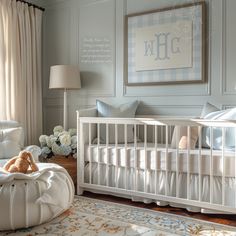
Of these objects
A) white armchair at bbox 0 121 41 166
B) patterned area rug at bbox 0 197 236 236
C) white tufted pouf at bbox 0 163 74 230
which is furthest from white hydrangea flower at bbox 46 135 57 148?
white tufted pouf at bbox 0 163 74 230

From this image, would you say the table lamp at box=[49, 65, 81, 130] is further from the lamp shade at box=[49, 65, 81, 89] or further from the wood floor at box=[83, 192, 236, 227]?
the wood floor at box=[83, 192, 236, 227]

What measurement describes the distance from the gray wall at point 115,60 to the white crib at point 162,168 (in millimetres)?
519

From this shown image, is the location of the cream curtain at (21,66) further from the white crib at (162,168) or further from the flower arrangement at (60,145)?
the white crib at (162,168)

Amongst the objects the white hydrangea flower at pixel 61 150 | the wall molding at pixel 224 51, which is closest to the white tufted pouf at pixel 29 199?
the white hydrangea flower at pixel 61 150

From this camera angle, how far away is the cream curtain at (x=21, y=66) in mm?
3537

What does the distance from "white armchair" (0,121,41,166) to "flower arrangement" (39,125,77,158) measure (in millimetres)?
312

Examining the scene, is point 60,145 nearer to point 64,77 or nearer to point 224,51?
point 64,77

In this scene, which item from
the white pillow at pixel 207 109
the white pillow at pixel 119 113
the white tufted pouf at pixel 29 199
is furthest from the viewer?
the white pillow at pixel 119 113

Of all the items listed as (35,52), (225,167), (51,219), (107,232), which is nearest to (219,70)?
(225,167)

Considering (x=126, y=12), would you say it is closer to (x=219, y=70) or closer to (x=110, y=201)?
(x=219, y=70)

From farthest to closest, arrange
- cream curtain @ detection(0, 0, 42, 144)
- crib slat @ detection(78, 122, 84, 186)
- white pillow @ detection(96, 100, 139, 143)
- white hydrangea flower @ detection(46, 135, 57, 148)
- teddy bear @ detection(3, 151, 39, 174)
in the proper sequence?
cream curtain @ detection(0, 0, 42, 144) < white hydrangea flower @ detection(46, 135, 57, 148) < white pillow @ detection(96, 100, 139, 143) < crib slat @ detection(78, 122, 84, 186) < teddy bear @ detection(3, 151, 39, 174)

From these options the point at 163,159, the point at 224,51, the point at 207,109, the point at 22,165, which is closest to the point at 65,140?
the point at 22,165

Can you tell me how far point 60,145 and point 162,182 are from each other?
49.2 inches

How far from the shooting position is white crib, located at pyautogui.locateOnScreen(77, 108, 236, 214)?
231 cm
